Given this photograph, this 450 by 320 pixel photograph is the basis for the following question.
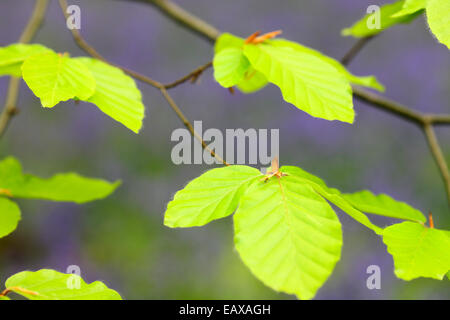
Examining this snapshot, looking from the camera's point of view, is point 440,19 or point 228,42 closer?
point 440,19

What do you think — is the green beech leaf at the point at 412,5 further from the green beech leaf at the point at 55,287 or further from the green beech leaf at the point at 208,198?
the green beech leaf at the point at 55,287

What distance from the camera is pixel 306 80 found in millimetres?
454

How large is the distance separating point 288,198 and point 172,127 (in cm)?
147

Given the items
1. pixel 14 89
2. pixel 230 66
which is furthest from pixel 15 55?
pixel 14 89

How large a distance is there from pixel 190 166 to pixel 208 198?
136 centimetres

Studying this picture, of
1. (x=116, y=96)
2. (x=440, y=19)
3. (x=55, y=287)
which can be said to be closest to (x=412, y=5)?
(x=440, y=19)

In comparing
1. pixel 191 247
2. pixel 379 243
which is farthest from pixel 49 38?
pixel 379 243

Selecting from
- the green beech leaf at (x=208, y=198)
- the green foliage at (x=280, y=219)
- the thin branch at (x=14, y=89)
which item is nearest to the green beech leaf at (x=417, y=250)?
the green foliage at (x=280, y=219)

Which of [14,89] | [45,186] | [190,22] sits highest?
[190,22]

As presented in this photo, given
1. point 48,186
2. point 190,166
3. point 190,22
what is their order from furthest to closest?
1. point 190,166
2. point 190,22
3. point 48,186

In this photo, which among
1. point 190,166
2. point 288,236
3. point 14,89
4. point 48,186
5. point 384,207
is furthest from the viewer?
point 190,166

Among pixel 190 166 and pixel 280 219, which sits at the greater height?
pixel 190 166

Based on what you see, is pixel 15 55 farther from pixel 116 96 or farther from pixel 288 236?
pixel 288 236
